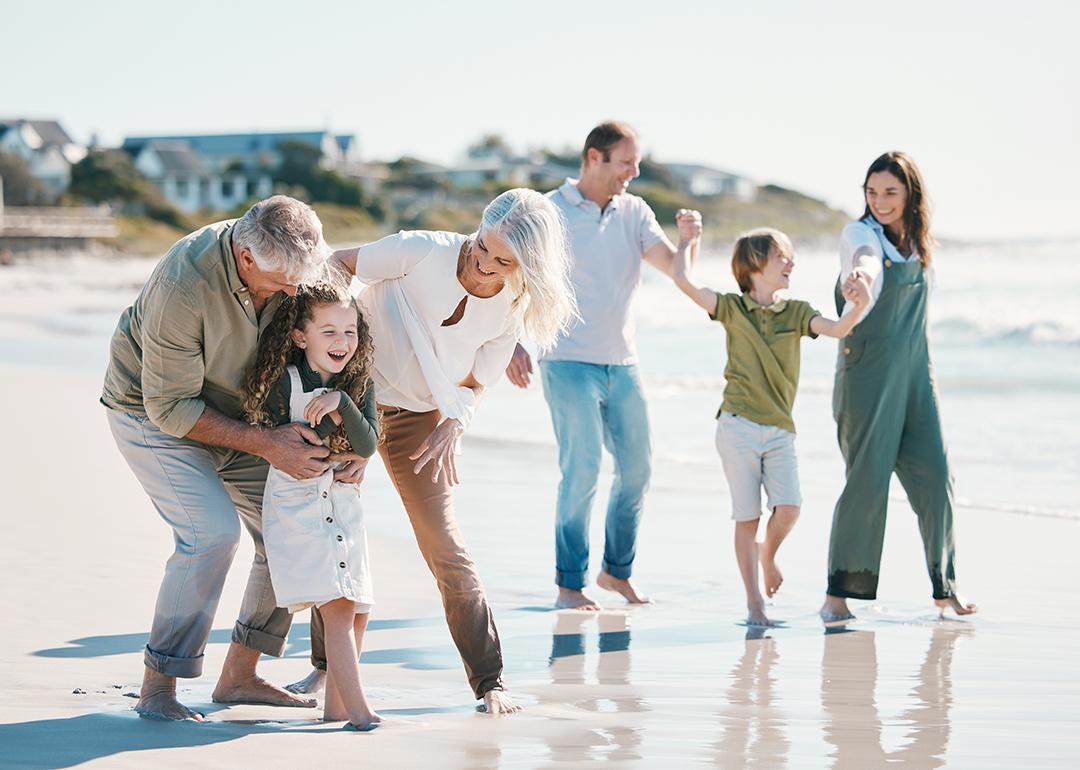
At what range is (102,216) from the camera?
5175cm

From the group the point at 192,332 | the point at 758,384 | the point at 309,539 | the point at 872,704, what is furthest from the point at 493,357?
the point at 758,384

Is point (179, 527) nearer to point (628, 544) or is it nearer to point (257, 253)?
point (257, 253)

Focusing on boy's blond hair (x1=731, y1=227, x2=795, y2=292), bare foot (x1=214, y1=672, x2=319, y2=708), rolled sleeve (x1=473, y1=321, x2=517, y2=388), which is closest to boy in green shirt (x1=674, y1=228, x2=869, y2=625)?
boy's blond hair (x1=731, y1=227, x2=795, y2=292)

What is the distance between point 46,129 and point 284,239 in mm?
83779

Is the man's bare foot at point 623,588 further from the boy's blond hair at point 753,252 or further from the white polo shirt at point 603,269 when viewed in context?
the boy's blond hair at point 753,252

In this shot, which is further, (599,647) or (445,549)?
(599,647)

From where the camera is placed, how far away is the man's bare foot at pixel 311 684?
4418 millimetres

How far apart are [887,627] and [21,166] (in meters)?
62.0

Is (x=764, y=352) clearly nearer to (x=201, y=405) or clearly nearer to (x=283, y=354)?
(x=283, y=354)

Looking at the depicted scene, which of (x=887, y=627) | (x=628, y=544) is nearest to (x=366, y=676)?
(x=628, y=544)

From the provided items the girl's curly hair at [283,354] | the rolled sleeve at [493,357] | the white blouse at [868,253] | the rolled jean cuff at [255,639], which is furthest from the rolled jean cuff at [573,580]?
the girl's curly hair at [283,354]

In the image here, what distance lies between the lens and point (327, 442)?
387 centimetres

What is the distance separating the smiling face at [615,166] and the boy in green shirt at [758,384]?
653 mm

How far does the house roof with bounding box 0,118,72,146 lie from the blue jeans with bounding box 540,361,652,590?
8031 centimetres
